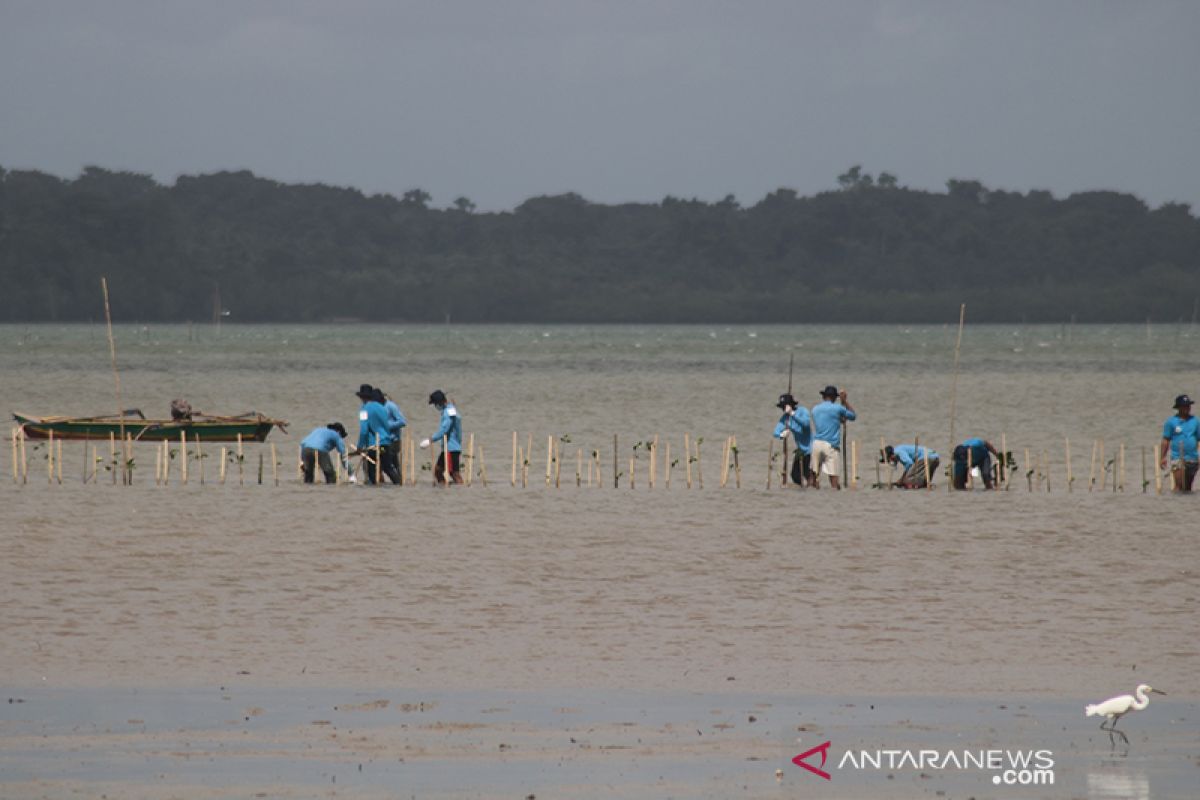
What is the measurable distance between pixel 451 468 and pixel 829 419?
489 cm

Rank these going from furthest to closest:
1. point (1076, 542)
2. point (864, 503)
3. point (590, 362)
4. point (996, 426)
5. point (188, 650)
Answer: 1. point (590, 362)
2. point (996, 426)
3. point (864, 503)
4. point (1076, 542)
5. point (188, 650)

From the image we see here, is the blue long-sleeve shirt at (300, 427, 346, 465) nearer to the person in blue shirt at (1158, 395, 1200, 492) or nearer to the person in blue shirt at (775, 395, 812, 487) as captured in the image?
the person in blue shirt at (775, 395, 812, 487)

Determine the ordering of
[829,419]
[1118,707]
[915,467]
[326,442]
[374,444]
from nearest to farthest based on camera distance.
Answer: [1118,707] < [829,419] < [374,444] < [915,467] < [326,442]

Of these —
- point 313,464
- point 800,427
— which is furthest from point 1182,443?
point 313,464

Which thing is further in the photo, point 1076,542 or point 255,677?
point 1076,542

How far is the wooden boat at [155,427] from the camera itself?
27.0 metres

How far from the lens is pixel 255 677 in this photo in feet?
35.7

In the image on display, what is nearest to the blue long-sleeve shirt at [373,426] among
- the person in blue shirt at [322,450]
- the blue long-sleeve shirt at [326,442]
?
the blue long-sleeve shirt at [326,442]

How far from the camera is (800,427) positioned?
21.3 meters

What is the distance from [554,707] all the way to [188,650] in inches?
121

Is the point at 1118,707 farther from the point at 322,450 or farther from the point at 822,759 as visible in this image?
the point at 322,450

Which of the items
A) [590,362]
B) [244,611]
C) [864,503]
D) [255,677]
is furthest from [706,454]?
[590,362]

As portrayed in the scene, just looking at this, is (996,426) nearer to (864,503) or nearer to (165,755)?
(864,503)

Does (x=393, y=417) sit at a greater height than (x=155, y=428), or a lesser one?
greater
